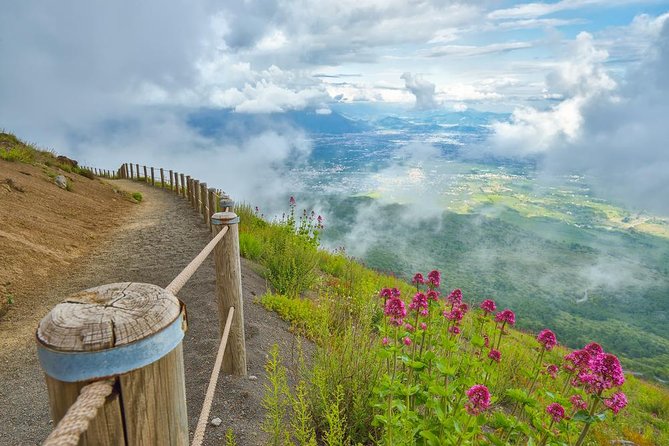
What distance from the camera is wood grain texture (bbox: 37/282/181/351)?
3.21 feet

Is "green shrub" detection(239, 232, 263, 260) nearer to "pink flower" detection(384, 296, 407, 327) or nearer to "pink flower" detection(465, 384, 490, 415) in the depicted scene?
"pink flower" detection(384, 296, 407, 327)

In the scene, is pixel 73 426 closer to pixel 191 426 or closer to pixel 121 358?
pixel 121 358

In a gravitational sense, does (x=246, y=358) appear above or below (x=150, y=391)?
below

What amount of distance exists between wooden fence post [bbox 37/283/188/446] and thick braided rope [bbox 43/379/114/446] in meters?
0.03

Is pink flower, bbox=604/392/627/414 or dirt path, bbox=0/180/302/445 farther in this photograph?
dirt path, bbox=0/180/302/445

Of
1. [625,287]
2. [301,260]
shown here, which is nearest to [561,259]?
[625,287]

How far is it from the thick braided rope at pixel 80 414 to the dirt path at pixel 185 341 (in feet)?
9.08

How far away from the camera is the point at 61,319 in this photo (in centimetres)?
101

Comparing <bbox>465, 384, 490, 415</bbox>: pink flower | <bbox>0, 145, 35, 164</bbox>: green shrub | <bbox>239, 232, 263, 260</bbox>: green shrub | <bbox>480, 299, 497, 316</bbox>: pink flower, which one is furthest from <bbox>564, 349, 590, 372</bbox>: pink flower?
<bbox>0, 145, 35, 164</bbox>: green shrub

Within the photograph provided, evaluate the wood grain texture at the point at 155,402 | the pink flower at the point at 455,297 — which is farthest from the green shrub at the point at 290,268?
the wood grain texture at the point at 155,402

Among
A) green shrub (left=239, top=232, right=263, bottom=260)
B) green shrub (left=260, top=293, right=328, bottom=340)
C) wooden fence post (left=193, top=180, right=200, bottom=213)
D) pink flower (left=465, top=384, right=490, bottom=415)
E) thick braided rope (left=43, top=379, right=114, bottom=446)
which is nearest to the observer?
thick braided rope (left=43, top=379, right=114, bottom=446)

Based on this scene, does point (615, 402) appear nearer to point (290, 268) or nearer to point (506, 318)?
point (506, 318)

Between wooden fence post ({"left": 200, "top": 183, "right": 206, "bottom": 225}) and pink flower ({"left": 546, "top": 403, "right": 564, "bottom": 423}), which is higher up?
wooden fence post ({"left": 200, "top": 183, "right": 206, "bottom": 225})

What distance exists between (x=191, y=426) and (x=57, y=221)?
865cm
